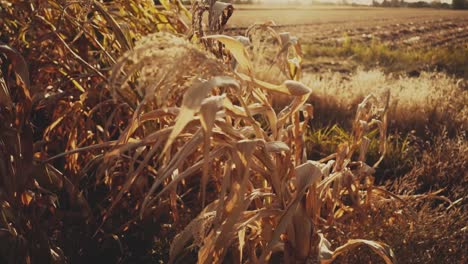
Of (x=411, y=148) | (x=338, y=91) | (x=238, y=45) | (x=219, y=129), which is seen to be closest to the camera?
(x=238, y=45)

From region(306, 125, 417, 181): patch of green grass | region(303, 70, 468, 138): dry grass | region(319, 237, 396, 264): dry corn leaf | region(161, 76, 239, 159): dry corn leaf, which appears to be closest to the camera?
region(161, 76, 239, 159): dry corn leaf

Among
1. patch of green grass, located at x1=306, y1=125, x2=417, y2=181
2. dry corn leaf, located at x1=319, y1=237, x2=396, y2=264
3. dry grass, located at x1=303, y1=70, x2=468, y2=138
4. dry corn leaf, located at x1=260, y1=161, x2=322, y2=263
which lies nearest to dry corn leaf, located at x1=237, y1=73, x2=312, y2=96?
dry corn leaf, located at x1=260, y1=161, x2=322, y2=263

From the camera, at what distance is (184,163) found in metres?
1.58

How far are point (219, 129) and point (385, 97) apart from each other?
67 centimetres

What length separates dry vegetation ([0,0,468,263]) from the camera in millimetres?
908

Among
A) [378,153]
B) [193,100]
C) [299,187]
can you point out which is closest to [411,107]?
[378,153]

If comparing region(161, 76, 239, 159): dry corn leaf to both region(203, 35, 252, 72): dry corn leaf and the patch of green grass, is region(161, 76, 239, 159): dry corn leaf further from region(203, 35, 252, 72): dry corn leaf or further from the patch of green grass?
the patch of green grass

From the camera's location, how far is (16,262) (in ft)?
3.91

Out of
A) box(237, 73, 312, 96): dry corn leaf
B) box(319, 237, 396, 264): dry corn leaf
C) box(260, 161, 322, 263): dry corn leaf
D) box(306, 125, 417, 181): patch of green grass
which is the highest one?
box(237, 73, 312, 96): dry corn leaf

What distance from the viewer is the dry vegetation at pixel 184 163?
91cm

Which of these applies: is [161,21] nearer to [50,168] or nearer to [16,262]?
[50,168]

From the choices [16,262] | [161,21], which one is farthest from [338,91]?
[16,262]

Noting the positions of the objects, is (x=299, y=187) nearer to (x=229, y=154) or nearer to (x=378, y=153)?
(x=229, y=154)

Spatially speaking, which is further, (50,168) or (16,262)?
(50,168)
